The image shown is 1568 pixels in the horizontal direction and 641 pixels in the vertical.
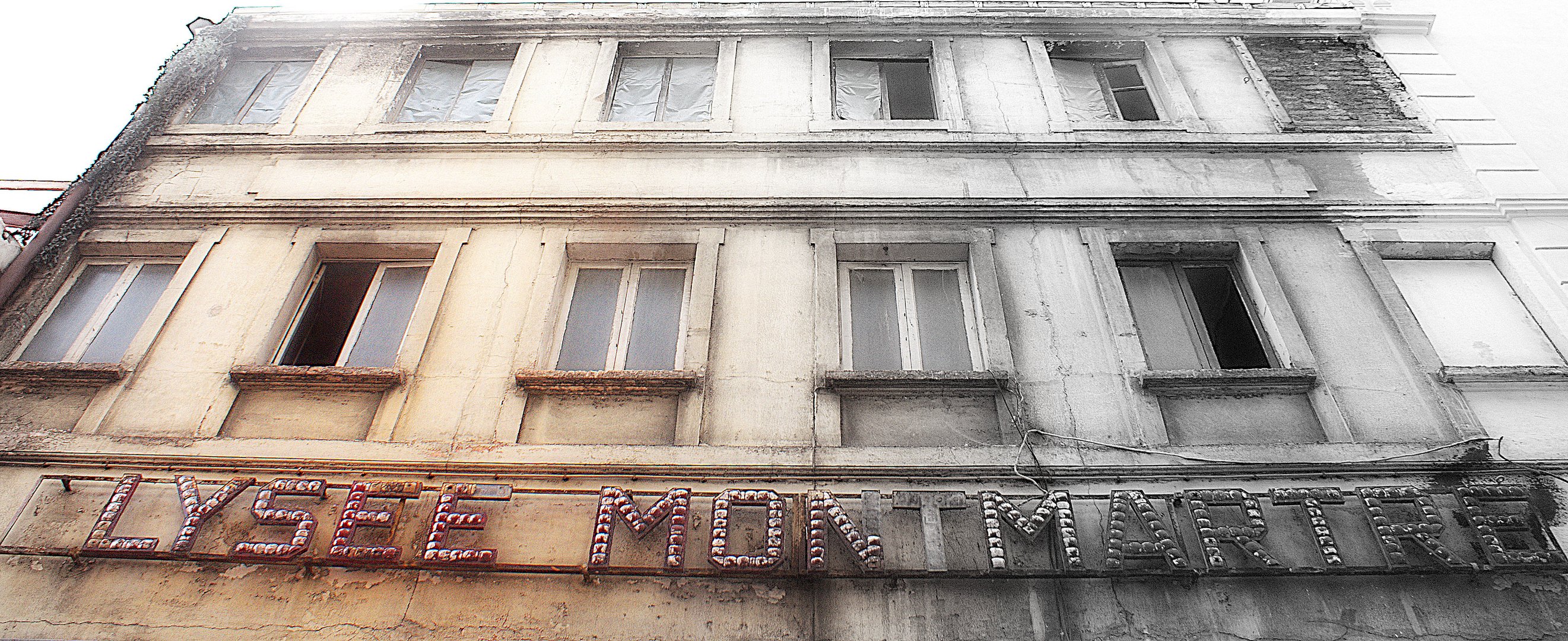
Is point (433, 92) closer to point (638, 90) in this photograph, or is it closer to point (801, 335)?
point (638, 90)

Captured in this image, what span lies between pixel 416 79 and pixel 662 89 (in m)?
3.18

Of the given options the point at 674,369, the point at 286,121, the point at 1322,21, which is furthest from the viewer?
the point at 1322,21

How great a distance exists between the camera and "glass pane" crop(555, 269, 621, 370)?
6883 mm

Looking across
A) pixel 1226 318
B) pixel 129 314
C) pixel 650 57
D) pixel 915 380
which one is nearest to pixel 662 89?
pixel 650 57

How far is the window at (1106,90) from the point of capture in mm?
9141

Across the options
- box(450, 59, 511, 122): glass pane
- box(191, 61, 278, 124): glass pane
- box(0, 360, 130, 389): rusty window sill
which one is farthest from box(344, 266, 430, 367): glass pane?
box(191, 61, 278, 124): glass pane

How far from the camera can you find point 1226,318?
723cm

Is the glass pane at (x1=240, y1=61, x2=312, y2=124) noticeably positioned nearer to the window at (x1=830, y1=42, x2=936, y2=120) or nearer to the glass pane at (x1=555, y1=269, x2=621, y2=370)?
the glass pane at (x1=555, y1=269, x2=621, y2=370)

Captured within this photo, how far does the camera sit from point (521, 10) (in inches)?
395

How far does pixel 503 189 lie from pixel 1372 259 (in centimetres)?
858

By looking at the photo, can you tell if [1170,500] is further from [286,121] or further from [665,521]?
[286,121]

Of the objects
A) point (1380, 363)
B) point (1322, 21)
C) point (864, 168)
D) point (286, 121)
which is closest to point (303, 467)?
point (286, 121)

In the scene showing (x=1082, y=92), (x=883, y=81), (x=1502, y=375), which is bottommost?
(x=1502, y=375)

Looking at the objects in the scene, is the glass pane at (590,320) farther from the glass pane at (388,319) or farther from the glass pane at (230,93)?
the glass pane at (230,93)
